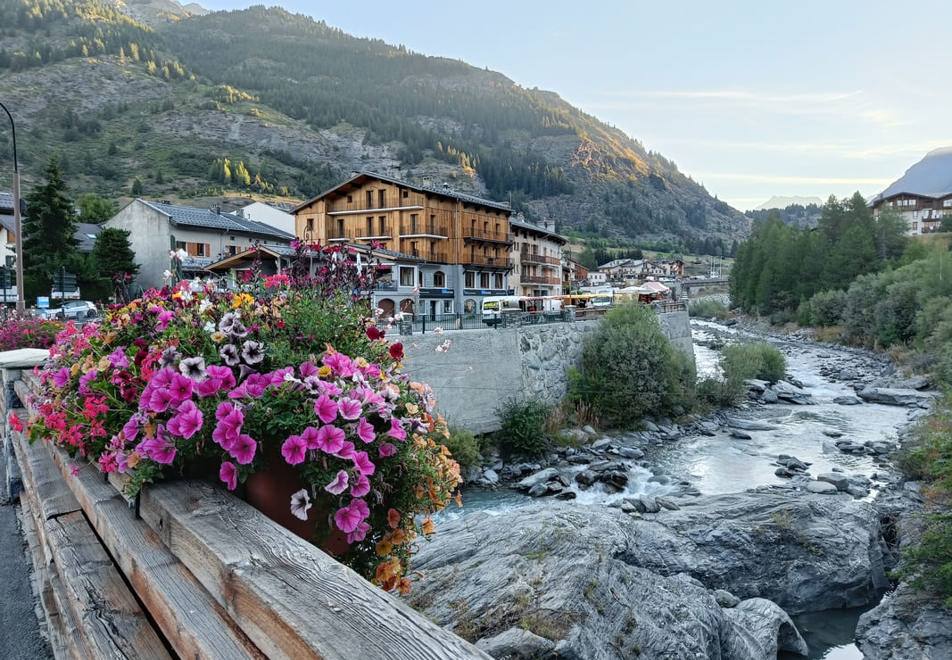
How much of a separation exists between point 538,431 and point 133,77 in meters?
173

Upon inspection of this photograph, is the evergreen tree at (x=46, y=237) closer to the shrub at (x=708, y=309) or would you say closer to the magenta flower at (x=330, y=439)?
the magenta flower at (x=330, y=439)

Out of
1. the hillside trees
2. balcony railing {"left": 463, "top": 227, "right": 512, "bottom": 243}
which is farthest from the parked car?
the hillside trees

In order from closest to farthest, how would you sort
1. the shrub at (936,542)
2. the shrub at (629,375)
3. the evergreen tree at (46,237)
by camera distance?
the shrub at (936,542), the shrub at (629,375), the evergreen tree at (46,237)

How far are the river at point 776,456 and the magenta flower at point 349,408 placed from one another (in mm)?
10089

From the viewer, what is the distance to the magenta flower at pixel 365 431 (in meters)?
2.31

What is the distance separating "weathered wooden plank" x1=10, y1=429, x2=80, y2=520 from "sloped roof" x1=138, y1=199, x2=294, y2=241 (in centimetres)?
4005

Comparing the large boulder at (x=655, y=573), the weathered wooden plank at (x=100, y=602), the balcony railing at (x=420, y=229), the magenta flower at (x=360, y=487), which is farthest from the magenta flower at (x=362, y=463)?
the balcony railing at (x=420, y=229)

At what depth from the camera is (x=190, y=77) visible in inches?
6594

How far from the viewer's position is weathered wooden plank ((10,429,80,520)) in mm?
3326

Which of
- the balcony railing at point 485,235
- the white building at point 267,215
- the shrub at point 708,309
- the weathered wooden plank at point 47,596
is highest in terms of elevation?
the white building at point 267,215

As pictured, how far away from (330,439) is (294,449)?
14 centimetres

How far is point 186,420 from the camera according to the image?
2.26m

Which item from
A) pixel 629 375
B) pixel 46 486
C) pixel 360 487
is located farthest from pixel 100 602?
pixel 629 375

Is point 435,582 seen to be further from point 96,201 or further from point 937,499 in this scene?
point 96,201
